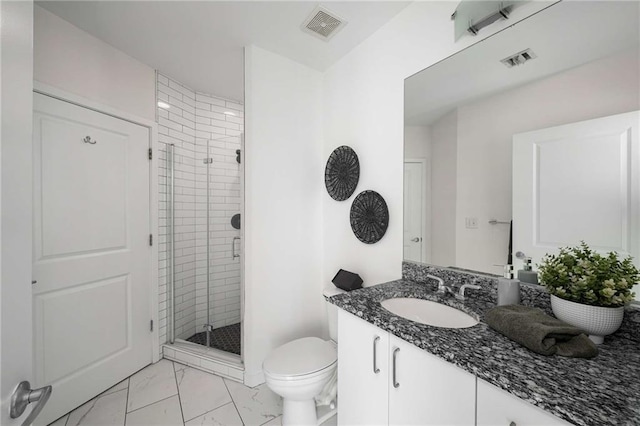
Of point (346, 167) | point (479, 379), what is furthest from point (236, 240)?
point (479, 379)

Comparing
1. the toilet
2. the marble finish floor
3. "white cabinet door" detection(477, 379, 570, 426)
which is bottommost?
the marble finish floor

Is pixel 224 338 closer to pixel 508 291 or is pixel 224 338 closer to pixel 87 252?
pixel 87 252

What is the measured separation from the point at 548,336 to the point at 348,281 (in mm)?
1182

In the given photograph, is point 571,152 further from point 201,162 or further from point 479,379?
point 201,162

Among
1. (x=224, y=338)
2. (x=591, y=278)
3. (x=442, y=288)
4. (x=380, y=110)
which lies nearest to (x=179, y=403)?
(x=224, y=338)

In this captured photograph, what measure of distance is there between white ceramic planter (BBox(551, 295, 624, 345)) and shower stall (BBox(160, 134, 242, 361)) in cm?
223

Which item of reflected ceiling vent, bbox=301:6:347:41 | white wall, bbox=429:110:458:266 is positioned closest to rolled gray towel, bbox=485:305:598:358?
white wall, bbox=429:110:458:266

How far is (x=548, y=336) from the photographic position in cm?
78

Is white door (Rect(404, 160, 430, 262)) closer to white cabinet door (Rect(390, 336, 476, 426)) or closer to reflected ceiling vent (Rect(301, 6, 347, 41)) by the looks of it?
white cabinet door (Rect(390, 336, 476, 426))

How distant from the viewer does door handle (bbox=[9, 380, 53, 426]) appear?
1.84ft

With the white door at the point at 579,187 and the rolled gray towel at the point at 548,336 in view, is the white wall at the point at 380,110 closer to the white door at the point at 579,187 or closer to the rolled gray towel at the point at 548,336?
the white door at the point at 579,187

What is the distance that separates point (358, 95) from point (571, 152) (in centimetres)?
134

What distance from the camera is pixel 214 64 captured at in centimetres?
224

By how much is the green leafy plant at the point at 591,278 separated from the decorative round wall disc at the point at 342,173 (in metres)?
1.27
